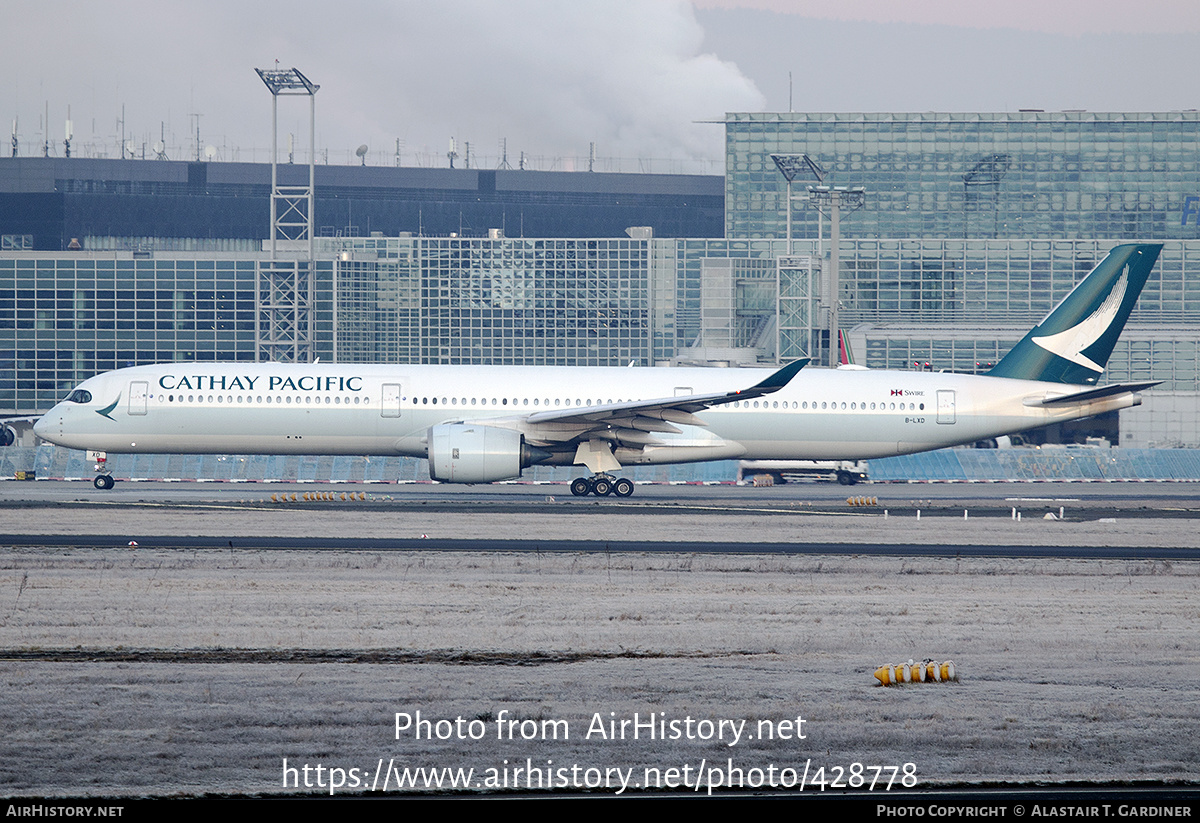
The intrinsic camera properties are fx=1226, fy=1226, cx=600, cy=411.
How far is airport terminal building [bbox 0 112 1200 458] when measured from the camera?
8619 cm

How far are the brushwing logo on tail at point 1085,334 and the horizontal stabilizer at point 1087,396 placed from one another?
2060 mm

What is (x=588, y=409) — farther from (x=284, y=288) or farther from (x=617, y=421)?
(x=284, y=288)

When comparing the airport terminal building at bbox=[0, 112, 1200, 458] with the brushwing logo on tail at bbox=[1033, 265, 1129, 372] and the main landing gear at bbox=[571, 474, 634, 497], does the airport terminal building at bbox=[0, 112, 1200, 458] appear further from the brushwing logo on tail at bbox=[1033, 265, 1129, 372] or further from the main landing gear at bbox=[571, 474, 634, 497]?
the main landing gear at bbox=[571, 474, 634, 497]

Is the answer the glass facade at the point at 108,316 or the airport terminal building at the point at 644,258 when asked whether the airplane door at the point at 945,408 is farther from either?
the glass facade at the point at 108,316

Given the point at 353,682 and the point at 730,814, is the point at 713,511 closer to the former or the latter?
the point at 353,682

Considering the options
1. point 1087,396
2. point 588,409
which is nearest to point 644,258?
point 1087,396

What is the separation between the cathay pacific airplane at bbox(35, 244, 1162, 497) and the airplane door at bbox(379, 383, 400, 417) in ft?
0.15

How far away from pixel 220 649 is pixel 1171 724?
36.3ft

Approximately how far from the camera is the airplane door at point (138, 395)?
40.2 m

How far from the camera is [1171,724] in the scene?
41.0 ft

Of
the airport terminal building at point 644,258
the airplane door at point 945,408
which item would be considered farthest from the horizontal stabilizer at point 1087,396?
the airport terminal building at point 644,258

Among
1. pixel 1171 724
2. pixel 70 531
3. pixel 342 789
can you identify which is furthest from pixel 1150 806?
pixel 70 531

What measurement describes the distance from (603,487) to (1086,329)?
735 inches

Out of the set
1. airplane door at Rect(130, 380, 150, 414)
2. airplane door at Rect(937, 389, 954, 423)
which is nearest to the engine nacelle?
airplane door at Rect(130, 380, 150, 414)
